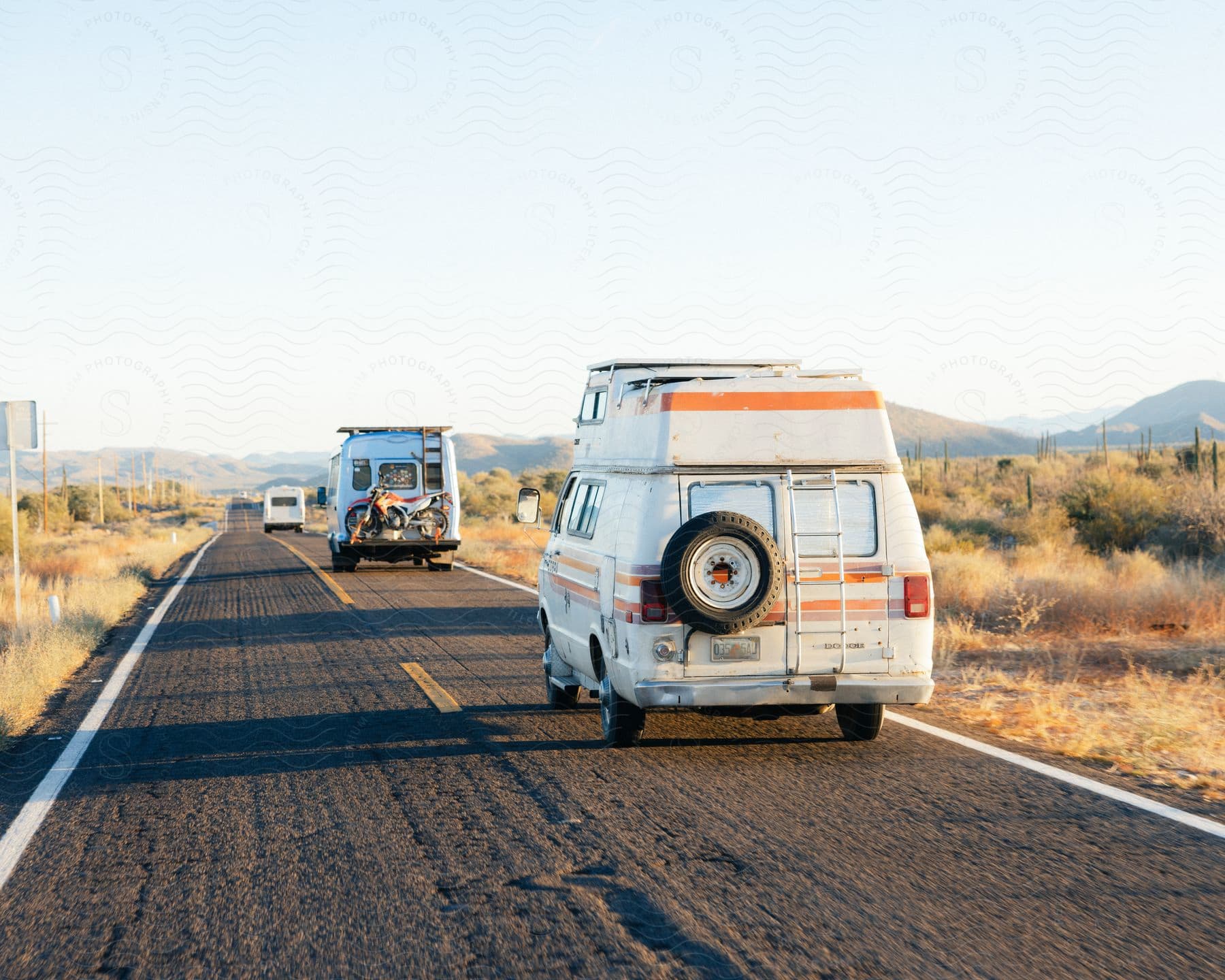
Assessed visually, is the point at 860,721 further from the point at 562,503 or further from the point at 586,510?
the point at 562,503

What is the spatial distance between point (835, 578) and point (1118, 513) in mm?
19792

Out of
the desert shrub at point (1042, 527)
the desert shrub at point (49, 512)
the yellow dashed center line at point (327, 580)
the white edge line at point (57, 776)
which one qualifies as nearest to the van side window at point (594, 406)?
the white edge line at point (57, 776)

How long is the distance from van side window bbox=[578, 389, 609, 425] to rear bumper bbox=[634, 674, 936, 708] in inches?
100

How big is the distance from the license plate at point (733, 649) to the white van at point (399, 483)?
60.8 feet

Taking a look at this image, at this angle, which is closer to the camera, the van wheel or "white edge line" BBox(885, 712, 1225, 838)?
"white edge line" BBox(885, 712, 1225, 838)

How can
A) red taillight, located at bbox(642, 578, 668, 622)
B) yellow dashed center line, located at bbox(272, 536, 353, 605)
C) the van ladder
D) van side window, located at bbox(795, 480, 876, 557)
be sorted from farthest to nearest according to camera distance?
yellow dashed center line, located at bbox(272, 536, 353, 605)
van side window, located at bbox(795, 480, 876, 557)
the van ladder
red taillight, located at bbox(642, 578, 668, 622)

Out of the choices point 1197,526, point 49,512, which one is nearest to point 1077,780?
point 1197,526

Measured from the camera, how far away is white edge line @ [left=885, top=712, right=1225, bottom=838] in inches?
249

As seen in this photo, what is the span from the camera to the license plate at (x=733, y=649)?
760 centimetres

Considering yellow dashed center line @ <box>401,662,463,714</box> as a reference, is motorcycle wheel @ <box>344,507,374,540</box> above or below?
above

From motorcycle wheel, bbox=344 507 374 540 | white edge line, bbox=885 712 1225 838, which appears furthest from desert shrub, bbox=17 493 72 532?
white edge line, bbox=885 712 1225 838

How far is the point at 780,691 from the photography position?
7578mm

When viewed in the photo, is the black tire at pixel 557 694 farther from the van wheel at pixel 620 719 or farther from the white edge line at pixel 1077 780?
the white edge line at pixel 1077 780

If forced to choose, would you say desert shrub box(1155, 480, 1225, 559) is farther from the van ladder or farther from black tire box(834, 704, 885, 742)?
the van ladder
